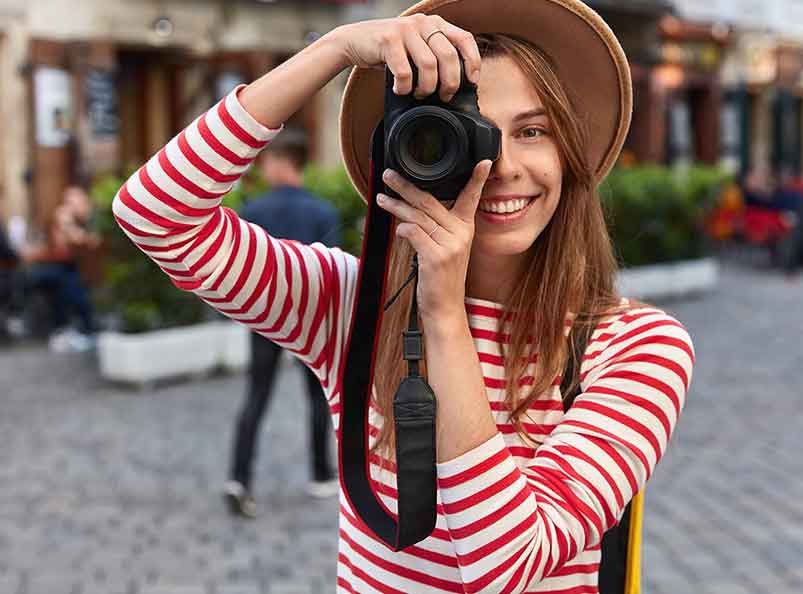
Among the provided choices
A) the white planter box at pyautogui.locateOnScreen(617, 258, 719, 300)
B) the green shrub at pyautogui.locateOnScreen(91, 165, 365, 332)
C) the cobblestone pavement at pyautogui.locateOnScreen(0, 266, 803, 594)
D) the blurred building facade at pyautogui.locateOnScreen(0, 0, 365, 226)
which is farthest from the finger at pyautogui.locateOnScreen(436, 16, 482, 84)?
the white planter box at pyautogui.locateOnScreen(617, 258, 719, 300)

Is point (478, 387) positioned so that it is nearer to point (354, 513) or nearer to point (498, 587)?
point (498, 587)

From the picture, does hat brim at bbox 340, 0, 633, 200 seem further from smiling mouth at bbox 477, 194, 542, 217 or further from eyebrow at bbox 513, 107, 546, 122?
smiling mouth at bbox 477, 194, 542, 217

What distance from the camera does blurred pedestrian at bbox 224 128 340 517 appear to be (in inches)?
209

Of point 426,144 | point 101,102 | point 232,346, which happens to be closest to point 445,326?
point 426,144

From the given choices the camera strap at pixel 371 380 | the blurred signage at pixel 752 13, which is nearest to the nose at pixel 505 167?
the camera strap at pixel 371 380

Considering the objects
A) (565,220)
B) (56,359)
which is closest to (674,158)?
(56,359)

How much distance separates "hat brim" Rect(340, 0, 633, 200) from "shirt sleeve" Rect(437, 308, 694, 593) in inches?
13.0

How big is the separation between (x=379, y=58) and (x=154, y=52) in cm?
1452

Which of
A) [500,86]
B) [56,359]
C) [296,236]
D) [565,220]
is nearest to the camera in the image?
[500,86]

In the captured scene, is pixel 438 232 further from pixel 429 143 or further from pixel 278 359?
pixel 278 359

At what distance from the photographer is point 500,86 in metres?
1.52

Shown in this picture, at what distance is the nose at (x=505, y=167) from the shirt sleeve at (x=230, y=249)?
0.32 meters

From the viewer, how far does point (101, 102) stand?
13.6 metres

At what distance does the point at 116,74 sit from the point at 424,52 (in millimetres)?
13798
